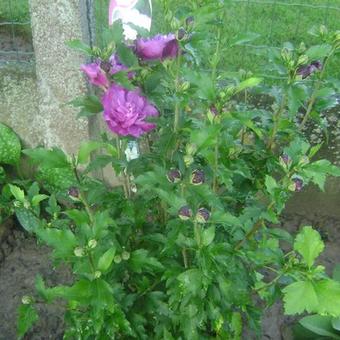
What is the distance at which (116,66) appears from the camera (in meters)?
1.28

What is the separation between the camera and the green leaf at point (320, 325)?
6.67 feet

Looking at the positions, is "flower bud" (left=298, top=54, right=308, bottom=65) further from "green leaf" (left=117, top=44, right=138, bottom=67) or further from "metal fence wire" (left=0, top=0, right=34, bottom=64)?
"metal fence wire" (left=0, top=0, right=34, bottom=64)

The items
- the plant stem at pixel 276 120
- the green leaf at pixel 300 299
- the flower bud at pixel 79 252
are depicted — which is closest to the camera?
the green leaf at pixel 300 299

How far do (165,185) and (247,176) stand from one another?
279 millimetres

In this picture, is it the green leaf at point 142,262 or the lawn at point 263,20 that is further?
the lawn at point 263,20

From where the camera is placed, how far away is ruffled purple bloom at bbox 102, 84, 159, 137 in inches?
49.2

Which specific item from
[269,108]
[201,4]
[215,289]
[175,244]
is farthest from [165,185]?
[269,108]

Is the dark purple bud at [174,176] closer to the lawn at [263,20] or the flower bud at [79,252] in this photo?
the flower bud at [79,252]

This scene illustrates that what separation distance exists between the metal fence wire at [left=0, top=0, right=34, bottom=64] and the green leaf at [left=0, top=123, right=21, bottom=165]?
1.19ft

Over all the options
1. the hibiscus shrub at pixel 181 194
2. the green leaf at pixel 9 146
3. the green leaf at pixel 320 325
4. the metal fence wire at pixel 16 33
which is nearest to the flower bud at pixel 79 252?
the hibiscus shrub at pixel 181 194

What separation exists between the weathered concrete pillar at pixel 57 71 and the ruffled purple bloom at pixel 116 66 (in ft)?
3.57

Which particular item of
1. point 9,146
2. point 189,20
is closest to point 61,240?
point 189,20

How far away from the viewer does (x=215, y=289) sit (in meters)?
1.39

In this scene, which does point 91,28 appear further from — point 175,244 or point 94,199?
point 175,244
